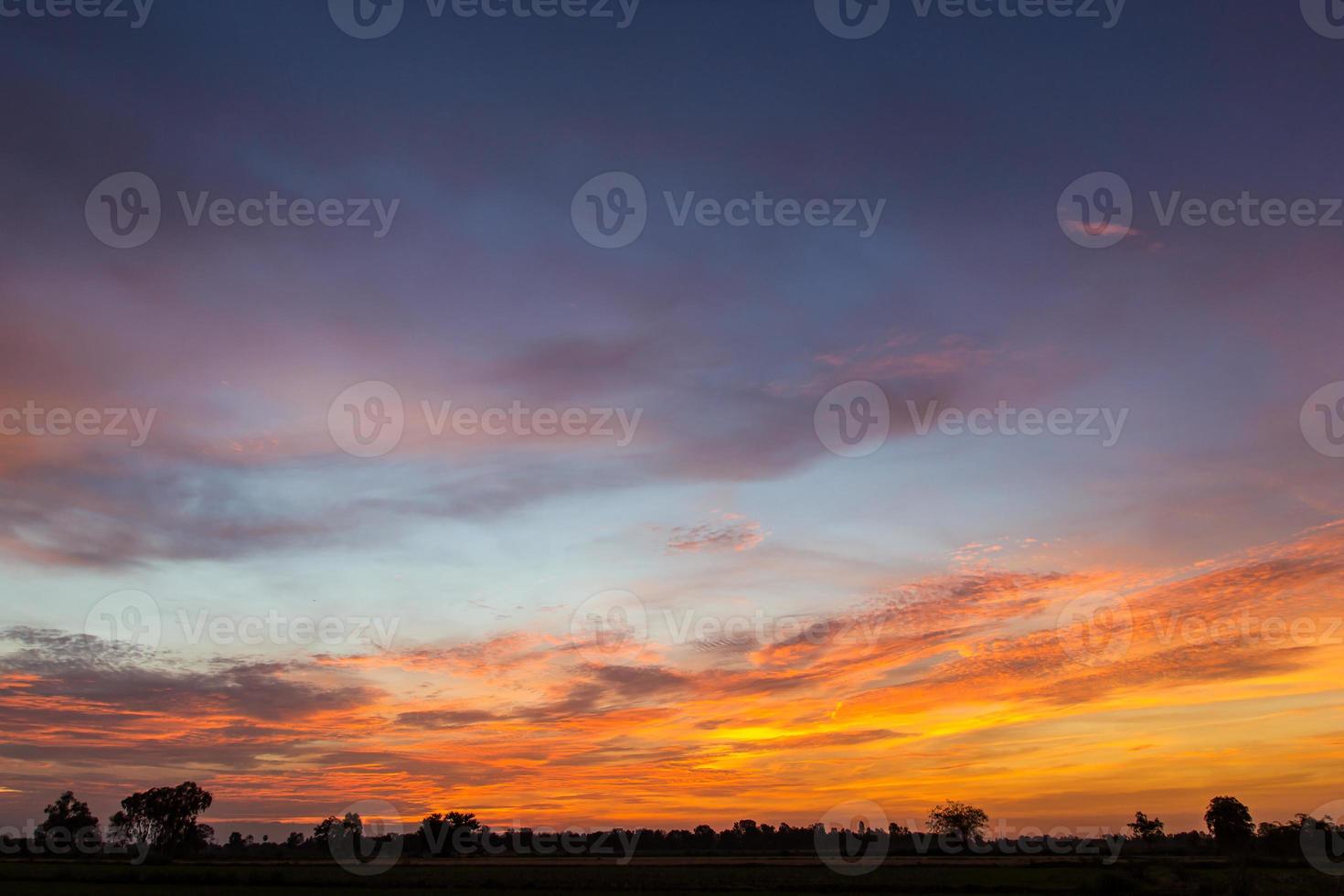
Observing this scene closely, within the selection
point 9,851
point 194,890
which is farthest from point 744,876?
point 9,851

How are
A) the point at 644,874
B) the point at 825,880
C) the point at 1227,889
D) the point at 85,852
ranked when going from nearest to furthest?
the point at 1227,889 → the point at 825,880 → the point at 644,874 → the point at 85,852

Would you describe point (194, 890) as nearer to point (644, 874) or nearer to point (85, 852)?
point (644, 874)

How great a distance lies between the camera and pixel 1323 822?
194 m

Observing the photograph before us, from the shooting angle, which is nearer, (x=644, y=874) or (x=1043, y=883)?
(x=1043, y=883)

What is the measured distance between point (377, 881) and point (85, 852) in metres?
132

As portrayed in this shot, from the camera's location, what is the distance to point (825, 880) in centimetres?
9894

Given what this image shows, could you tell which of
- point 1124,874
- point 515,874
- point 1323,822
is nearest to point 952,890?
point 1124,874

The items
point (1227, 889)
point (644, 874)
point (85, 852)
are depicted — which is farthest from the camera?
point (85, 852)

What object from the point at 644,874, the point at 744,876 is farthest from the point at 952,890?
the point at 644,874

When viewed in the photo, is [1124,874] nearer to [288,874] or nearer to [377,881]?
[377,881]

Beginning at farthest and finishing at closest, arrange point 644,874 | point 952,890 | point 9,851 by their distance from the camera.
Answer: point 9,851 → point 644,874 → point 952,890

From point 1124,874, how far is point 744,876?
43.2 meters

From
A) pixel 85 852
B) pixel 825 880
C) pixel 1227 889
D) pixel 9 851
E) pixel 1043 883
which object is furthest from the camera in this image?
pixel 85 852

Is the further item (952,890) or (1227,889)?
(952,890)
